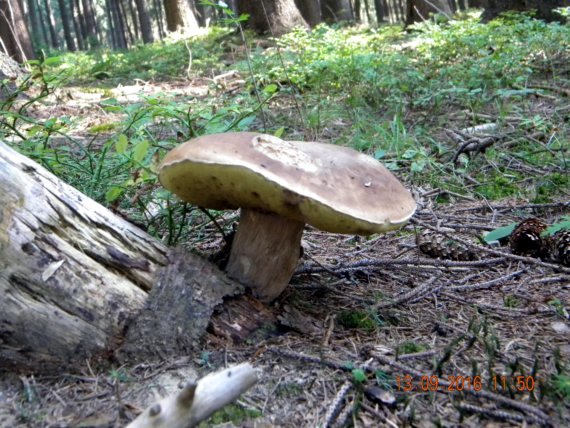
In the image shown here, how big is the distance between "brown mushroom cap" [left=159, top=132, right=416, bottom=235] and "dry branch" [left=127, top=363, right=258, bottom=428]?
0.49 metres

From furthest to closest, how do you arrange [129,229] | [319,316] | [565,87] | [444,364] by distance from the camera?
[565,87]
[319,316]
[129,229]
[444,364]

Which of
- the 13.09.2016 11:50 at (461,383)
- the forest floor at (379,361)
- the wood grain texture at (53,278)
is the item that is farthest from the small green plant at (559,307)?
the wood grain texture at (53,278)

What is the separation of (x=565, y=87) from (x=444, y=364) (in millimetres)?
4424

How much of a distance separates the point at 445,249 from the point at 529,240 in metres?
0.38

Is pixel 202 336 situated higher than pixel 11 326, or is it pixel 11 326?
pixel 11 326

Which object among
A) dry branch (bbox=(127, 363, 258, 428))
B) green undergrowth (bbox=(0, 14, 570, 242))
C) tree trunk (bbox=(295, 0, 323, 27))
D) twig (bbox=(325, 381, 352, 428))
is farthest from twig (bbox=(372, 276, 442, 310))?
tree trunk (bbox=(295, 0, 323, 27))

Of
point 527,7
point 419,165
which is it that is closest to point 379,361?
point 419,165

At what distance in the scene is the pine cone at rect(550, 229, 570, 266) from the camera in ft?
7.30

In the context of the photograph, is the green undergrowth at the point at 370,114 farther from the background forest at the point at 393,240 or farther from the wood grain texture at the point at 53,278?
the wood grain texture at the point at 53,278

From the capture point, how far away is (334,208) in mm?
1384

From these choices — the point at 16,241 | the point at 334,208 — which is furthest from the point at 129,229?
the point at 334,208

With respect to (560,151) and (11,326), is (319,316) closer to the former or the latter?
(11,326)

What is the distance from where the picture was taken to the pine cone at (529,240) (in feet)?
7.68

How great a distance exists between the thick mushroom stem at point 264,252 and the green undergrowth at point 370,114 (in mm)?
365
